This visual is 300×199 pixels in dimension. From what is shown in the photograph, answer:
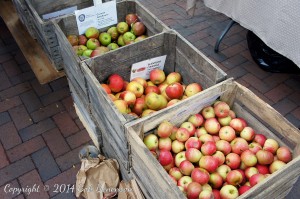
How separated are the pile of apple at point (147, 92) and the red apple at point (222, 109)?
16 centimetres

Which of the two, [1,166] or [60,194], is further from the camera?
[1,166]

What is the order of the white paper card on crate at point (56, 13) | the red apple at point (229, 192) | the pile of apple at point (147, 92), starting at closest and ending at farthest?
the red apple at point (229, 192)
the pile of apple at point (147, 92)
the white paper card on crate at point (56, 13)

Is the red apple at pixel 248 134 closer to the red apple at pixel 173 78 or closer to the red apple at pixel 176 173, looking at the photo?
the red apple at pixel 176 173

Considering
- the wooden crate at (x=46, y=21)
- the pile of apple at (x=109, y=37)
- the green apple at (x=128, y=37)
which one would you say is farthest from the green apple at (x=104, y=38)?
the wooden crate at (x=46, y=21)

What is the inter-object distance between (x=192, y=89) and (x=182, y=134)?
315 mm

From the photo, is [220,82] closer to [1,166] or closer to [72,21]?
[72,21]

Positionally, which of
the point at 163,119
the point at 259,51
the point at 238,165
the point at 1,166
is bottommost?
the point at 1,166

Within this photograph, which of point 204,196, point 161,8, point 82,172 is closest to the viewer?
point 204,196

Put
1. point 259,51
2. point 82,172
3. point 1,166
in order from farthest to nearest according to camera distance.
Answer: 1. point 259,51
2. point 1,166
3. point 82,172

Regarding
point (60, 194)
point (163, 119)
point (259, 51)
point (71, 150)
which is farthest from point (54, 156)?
point (259, 51)

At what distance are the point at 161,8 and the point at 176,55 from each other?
2.16m

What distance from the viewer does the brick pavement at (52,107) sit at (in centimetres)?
225

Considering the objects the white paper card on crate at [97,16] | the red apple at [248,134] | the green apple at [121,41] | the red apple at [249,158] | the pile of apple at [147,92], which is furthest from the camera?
the green apple at [121,41]

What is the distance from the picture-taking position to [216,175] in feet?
4.96
